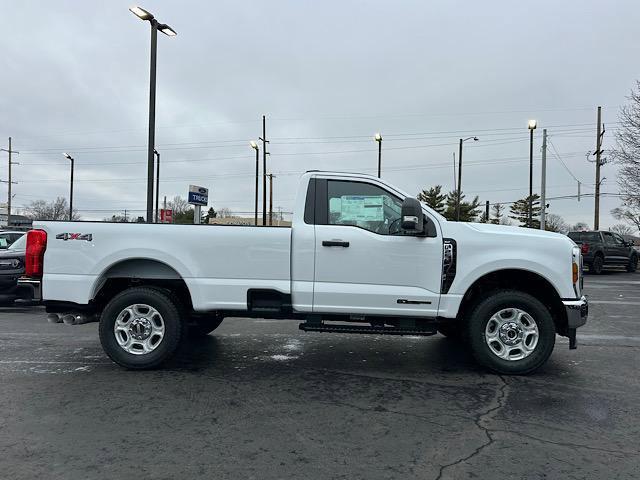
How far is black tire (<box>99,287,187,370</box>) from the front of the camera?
17.6 ft

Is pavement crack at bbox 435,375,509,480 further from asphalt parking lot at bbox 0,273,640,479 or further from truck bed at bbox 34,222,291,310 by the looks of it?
truck bed at bbox 34,222,291,310

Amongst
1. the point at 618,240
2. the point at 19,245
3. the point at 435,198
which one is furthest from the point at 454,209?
the point at 19,245

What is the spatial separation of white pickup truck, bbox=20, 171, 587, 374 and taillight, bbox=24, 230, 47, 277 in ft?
→ 0.05

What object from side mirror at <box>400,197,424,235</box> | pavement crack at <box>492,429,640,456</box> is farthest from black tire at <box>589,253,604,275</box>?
pavement crack at <box>492,429,640,456</box>

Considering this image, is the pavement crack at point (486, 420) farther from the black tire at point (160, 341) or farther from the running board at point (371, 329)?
the black tire at point (160, 341)

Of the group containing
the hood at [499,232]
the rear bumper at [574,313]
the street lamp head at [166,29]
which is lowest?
the rear bumper at [574,313]

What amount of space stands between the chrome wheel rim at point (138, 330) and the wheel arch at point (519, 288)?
11.0 feet

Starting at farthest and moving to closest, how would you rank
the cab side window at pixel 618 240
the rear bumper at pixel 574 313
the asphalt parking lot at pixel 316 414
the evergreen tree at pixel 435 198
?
the evergreen tree at pixel 435 198 < the cab side window at pixel 618 240 < the rear bumper at pixel 574 313 < the asphalt parking lot at pixel 316 414

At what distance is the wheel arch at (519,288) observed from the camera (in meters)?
5.41

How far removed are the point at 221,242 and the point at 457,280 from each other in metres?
2.54

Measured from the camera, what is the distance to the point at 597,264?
21.4 m

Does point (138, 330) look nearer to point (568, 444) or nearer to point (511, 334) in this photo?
point (511, 334)

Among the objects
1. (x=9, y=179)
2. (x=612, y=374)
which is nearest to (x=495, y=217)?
(x=9, y=179)

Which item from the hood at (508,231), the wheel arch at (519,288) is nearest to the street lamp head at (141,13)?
the hood at (508,231)
